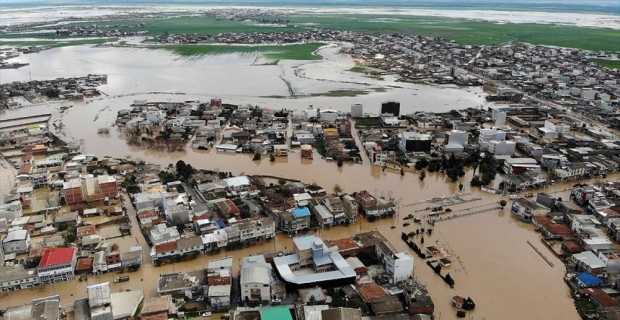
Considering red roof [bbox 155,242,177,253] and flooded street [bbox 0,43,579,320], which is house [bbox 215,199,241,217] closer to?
flooded street [bbox 0,43,579,320]

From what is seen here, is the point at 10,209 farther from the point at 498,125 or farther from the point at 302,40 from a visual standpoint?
the point at 302,40

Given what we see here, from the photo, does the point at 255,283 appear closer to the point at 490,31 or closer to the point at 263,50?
the point at 263,50

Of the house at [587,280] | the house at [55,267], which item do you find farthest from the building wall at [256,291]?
the house at [587,280]

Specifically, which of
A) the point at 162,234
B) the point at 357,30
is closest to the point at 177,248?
the point at 162,234

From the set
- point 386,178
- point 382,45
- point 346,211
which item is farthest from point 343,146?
point 382,45

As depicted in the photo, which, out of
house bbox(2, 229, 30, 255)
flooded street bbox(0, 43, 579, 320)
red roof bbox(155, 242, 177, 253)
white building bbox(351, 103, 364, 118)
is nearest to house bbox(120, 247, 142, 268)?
flooded street bbox(0, 43, 579, 320)

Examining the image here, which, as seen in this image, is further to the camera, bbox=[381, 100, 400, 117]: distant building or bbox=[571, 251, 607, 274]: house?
bbox=[381, 100, 400, 117]: distant building

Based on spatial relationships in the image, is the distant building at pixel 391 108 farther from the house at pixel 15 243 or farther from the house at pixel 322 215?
the house at pixel 15 243
